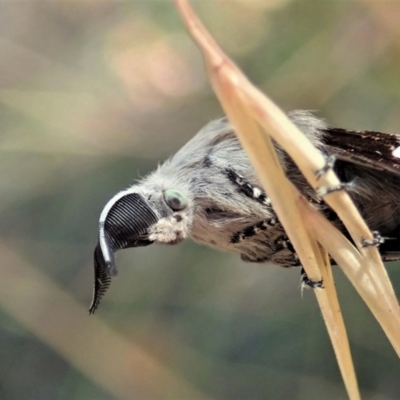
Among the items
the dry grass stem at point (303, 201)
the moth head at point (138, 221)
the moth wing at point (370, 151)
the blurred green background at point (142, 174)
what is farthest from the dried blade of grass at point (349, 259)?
the blurred green background at point (142, 174)

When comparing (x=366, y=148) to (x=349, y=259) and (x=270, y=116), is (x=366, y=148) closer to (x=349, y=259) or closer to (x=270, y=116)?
(x=349, y=259)

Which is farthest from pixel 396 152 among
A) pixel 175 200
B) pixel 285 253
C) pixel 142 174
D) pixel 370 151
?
pixel 142 174

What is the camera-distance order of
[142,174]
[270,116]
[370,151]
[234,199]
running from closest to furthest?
[270,116] < [370,151] < [234,199] < [142,174]

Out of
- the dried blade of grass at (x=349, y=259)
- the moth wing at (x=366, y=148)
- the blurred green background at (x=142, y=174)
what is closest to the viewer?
the dried blade of grass at (x=349, y=259)

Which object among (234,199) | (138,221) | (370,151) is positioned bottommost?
(138,221)

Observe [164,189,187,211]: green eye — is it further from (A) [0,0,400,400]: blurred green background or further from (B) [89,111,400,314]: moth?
(A) [0,0,400,400]: blurred green background

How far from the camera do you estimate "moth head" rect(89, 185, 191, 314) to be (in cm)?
81

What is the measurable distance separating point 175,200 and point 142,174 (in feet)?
2.62

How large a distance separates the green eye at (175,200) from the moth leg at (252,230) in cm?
11

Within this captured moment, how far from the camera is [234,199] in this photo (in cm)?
94

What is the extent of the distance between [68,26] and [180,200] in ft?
4.06

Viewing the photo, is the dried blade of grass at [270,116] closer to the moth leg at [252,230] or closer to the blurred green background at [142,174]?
the moth leg at [252,230]

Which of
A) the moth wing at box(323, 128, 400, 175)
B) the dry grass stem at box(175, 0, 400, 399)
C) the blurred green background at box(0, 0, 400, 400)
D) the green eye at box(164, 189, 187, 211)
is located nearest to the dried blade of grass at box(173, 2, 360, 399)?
the dry grass stem at box(175, 0, 400, 399)

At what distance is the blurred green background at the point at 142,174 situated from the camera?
1.73 metres
